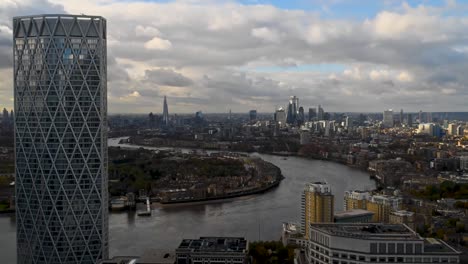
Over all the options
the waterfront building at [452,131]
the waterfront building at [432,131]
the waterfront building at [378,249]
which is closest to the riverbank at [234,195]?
the waterfront building at [378,249]

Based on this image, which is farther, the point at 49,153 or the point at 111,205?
the point at 111,205

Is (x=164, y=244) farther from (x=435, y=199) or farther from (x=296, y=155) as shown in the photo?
(x=296, y=155)

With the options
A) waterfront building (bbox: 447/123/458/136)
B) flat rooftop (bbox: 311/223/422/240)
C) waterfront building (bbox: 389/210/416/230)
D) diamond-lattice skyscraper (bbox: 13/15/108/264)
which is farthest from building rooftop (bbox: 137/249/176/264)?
waterfront building (bbox: 447/123/458/136)

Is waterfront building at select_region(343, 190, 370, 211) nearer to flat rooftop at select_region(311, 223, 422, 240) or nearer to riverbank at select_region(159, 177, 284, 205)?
riverbank at select_region(159, 177, 284, 205)

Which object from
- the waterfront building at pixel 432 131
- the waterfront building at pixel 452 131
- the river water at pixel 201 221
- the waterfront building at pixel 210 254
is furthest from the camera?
the waterfront building at pixel 452 131

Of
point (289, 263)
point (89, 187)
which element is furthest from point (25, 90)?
point (289, 263)

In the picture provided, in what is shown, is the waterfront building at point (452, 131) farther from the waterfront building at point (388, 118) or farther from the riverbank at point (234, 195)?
the riverbank at point (234, 195)
